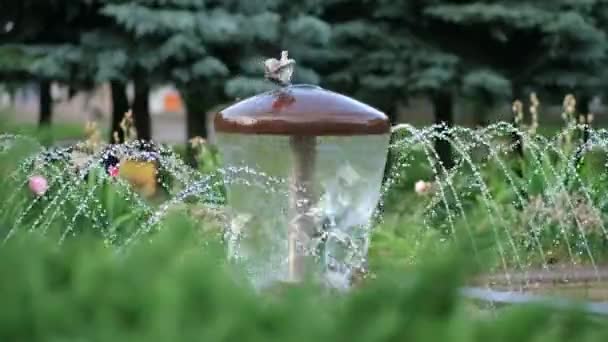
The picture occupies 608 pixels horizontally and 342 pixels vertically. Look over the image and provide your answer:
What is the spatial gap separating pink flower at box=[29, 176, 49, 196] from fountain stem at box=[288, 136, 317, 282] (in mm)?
2556

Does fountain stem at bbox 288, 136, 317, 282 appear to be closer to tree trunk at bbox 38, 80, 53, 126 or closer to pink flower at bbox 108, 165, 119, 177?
pink flower at bbox 108, 165, 119, 177

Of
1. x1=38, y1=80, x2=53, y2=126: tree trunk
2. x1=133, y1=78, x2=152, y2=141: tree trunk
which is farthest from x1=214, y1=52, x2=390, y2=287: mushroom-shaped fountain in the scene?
x1=38, y1=80, x2=53, y2=126: tree trunk

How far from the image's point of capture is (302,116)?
17.4 feet

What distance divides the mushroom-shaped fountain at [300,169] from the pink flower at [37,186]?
2.22 m

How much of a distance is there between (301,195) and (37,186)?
2.64m

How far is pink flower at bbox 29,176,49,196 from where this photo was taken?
7.52m

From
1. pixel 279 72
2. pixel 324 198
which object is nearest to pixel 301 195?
pixel 324 198

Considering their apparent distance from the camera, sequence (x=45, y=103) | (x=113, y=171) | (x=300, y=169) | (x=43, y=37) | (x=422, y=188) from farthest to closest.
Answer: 1. (x=45, y=103)
2. (x=43, y=37)
3. (x=422, y=188)
4. (x=113, y=171)
5. (x=300, y=169)

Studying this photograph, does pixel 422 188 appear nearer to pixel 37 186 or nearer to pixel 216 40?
pixel 37 186

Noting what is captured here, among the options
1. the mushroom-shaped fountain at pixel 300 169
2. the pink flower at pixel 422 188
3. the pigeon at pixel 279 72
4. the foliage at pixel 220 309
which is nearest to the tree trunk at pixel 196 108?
the pink flower at pixel 422 188

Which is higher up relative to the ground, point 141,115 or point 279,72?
point 279,72

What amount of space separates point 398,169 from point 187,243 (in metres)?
8.08

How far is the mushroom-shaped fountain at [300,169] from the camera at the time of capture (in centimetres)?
530

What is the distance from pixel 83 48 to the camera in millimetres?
14750
